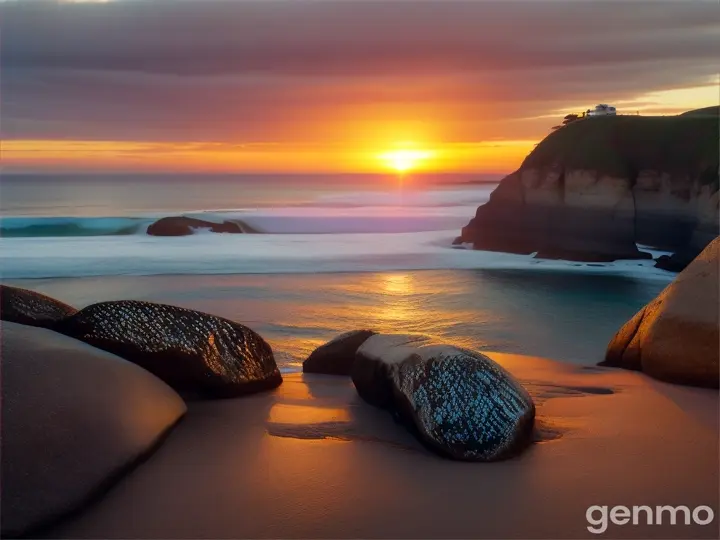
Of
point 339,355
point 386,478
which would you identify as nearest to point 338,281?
point 339,355

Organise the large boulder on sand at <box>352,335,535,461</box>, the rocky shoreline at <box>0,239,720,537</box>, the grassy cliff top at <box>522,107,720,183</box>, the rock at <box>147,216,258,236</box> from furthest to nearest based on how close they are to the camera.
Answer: the rock at <box>147,216,258,236</box>
the grassy cliff top at <box>522,107,720,183</box>
the large boulder on sand at <box>352,335,535,461</box>
the rocky shoreline at <box>0,239,720,537</box>

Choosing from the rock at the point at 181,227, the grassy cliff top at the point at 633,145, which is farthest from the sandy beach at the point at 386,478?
the rock at the point at 181,227

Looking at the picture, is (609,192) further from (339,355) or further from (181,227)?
(339,355)

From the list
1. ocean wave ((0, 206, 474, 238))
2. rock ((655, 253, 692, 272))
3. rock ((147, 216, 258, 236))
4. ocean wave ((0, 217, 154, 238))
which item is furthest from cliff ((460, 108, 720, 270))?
ocean wave ((0, 217, 154, 238))

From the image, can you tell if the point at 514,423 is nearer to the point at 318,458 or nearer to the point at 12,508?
the point at 318,458

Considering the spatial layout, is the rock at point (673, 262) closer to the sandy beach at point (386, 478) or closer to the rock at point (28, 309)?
the sandy beach at point (386, 478)

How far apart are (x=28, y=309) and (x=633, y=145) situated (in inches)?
754

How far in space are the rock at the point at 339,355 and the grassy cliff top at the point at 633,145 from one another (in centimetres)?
1539

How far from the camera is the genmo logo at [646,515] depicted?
9.38ft

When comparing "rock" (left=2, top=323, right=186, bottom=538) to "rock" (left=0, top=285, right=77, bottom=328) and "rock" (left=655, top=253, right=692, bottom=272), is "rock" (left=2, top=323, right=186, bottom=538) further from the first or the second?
"rock" (left=655, top=253, right=692, bottom=272)

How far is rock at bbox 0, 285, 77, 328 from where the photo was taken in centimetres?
438

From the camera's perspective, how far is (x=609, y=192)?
19031 millimetres

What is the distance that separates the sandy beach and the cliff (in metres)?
14.4

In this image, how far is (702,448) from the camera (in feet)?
11.7
